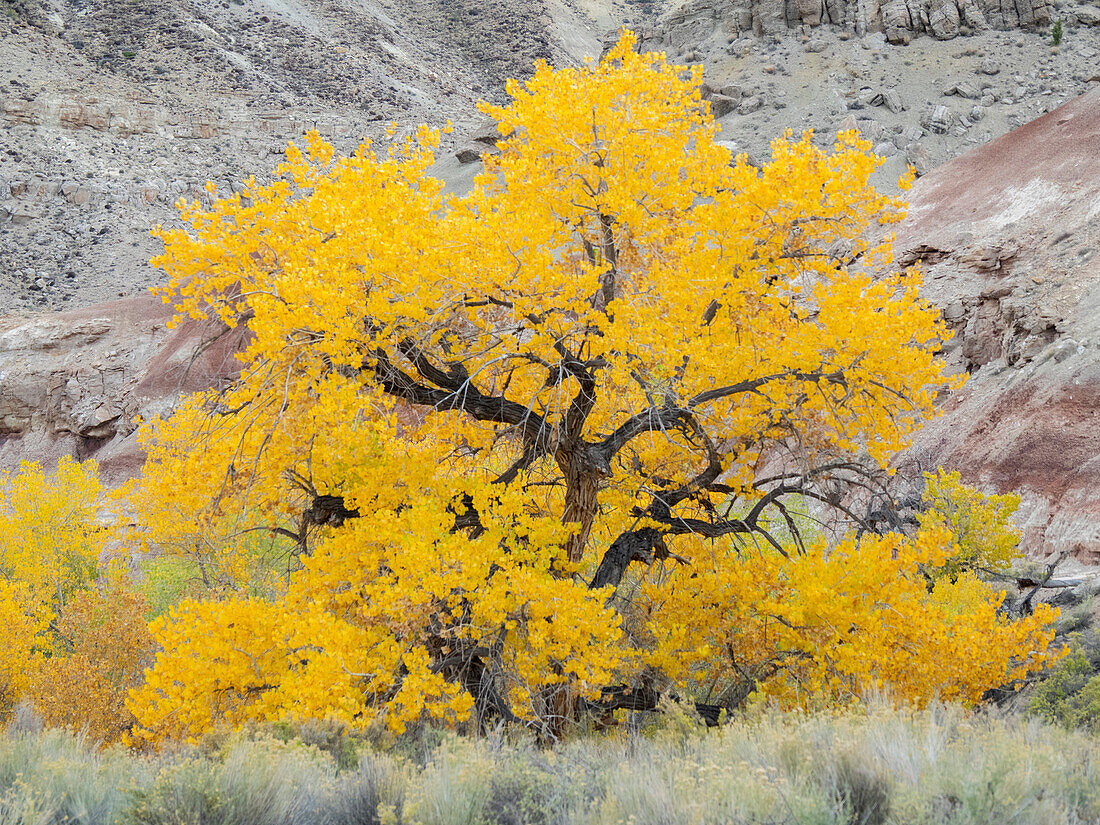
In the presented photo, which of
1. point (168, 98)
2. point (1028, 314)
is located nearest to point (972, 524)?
point (1028, 314)

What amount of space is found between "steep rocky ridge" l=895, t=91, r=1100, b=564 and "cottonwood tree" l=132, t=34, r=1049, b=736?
26.8ft

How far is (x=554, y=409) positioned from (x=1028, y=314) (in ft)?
55.5

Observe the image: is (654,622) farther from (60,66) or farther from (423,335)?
(60,66)

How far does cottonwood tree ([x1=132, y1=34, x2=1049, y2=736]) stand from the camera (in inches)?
279

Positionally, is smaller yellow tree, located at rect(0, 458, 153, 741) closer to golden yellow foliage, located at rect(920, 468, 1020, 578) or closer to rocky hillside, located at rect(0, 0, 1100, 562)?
rocky hillside, located at rect(0, 0, 1100, 562)

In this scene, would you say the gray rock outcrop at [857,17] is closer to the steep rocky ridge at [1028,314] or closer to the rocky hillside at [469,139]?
the rocky hillside at [469,139]

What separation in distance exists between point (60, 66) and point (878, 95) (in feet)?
175

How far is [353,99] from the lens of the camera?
62.4m

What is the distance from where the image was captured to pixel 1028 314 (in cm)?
2055

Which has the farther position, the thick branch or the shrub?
the thick branch

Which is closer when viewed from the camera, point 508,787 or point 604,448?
point 508,787

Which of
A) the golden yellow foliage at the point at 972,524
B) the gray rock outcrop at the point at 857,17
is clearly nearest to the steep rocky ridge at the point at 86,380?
the golden yellow foliage at the point at 972,524

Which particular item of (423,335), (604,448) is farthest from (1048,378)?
(423,335)

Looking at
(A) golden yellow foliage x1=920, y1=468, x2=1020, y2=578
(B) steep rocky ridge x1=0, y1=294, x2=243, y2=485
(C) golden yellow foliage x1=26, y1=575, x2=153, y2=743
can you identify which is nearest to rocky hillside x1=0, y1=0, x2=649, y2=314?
(B) steep rocky ridge x1=0, y1=294, x2=243, y2=485
